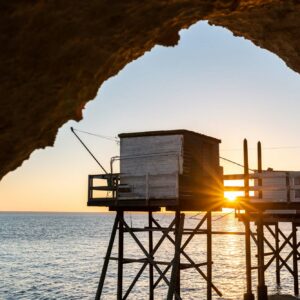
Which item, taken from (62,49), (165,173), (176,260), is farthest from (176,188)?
(62,49)

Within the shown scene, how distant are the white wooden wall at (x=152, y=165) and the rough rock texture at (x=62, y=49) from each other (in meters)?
8.55

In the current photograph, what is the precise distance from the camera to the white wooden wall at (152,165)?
1659 cm

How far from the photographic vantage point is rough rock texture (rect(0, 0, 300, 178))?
544 centimetres

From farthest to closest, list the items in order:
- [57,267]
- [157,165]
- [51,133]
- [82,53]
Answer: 1. [57,267]
2. [157,165]
3. [51,133]
4. [82,53]

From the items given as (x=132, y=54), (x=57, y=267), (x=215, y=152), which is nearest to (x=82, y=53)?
(x=132, y=54)

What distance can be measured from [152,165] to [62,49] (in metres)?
12.0

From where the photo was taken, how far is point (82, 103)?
24.7 feet

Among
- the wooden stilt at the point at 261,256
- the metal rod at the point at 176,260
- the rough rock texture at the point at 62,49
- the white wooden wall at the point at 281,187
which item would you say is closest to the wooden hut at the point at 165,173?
the metal rod at the point at 176,260

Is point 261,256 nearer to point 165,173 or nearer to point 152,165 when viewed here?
point 165,173

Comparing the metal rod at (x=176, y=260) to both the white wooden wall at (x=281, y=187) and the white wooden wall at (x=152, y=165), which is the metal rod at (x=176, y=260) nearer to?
the white wooden wall at (x=152, y=165)

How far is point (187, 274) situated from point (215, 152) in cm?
2814

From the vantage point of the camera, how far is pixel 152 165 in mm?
17719

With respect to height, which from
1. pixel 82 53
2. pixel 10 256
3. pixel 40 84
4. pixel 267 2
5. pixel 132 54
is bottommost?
pixel 10 256

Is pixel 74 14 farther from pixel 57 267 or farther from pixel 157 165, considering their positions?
pixel 57 267
